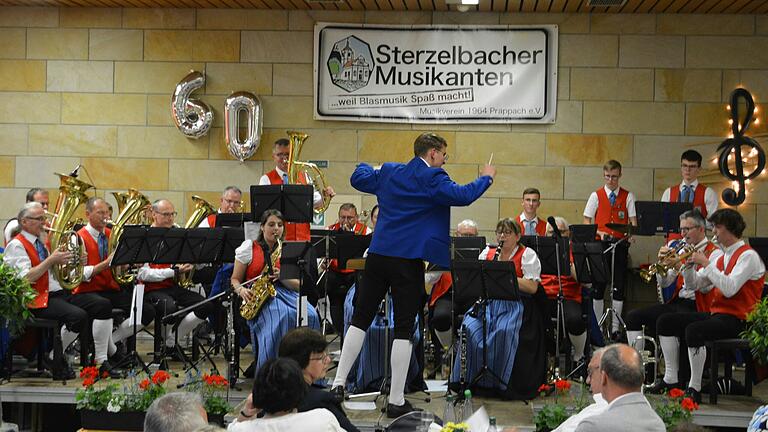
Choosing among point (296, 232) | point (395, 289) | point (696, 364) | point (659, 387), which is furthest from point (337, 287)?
point (696, 364)

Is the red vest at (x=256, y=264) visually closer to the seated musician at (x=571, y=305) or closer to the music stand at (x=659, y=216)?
the seated musician at (x=571, y=305)

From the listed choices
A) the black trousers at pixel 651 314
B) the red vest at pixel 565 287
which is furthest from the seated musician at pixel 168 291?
the black trousers at pixel 651 314

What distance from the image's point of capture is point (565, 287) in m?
8.23

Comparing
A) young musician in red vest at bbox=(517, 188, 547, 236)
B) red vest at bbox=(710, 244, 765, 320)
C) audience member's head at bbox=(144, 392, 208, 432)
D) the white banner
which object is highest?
the white banner

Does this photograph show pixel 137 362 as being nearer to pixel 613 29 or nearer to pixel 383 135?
pixel 383 135

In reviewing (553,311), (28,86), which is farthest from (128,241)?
(28,86)

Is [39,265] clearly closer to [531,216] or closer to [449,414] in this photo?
[449,414]

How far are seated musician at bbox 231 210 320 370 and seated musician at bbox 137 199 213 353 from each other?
87 cm

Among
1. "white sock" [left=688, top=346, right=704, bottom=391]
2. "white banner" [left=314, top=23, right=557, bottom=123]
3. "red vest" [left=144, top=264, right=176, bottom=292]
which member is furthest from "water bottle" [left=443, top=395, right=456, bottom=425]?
"white banner" [left=314, top=23, right=557, bottom=123]

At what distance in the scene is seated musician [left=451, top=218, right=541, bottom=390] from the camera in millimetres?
7352

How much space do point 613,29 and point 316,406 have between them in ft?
25.4

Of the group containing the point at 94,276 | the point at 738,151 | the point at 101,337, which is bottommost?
the point at 101,337

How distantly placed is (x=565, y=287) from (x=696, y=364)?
4.44 feet

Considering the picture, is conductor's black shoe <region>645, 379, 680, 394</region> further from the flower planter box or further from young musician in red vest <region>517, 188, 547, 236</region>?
the flower planter box
